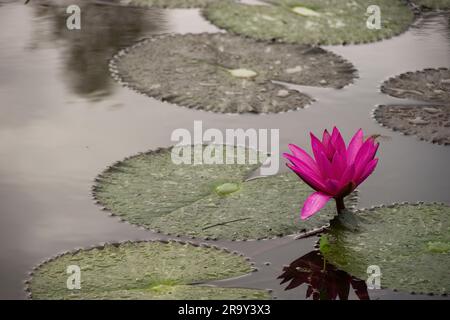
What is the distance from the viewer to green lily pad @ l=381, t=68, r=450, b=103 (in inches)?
130

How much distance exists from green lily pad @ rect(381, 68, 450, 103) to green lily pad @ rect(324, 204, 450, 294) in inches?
32.2

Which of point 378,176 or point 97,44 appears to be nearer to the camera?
point 378,176

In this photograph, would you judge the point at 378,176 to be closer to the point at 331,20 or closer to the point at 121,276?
the point at 121,276

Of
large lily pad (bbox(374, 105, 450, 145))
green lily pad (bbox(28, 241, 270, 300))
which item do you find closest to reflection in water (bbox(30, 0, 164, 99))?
large lily pad (bbox(374, 105, 450, 145))

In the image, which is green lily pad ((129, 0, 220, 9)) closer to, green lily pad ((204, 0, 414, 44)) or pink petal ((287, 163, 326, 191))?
green lily pad ((204, 0, 414, 44))

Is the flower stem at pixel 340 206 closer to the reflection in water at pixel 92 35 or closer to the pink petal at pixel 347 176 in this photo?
the pink petal at pixel 347 176

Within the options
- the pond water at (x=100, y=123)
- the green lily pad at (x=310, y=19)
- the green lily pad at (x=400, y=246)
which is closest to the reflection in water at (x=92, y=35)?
the pond water at (x=100, y=123)

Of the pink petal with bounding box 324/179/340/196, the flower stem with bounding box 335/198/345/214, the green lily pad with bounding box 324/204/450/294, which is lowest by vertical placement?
the green lily pad with bounding box 324/204/450/294

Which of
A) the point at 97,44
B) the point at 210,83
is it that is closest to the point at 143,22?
the point at 97,44

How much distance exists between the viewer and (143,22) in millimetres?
3918

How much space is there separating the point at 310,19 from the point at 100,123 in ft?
3.98

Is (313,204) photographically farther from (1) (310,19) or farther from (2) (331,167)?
(1) (310,19)

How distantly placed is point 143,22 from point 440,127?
1328mm

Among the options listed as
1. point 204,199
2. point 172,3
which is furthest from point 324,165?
point 172,3
